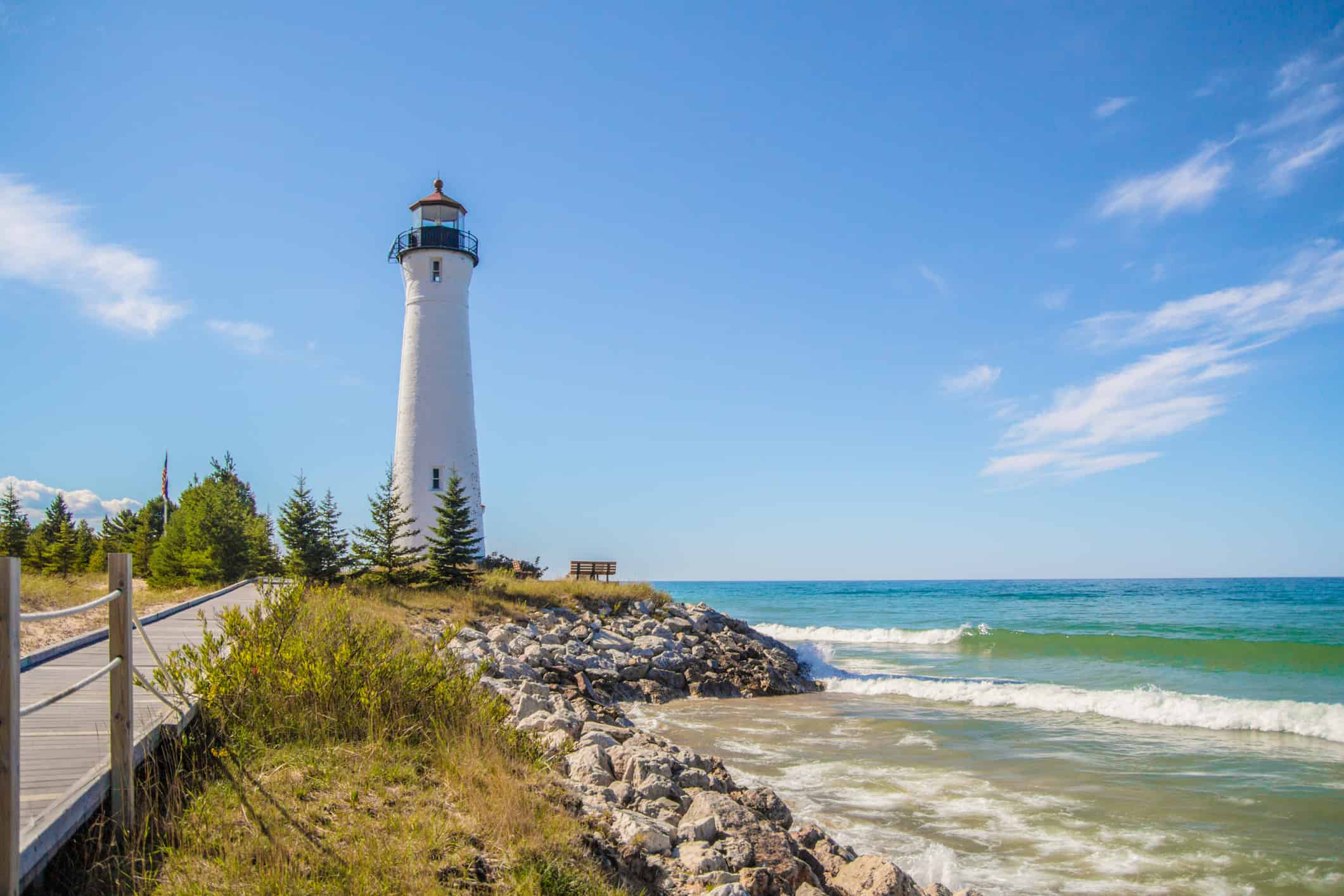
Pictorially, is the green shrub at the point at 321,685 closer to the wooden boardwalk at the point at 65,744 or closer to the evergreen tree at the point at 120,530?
the wooden boardwalk at the point at 65,744

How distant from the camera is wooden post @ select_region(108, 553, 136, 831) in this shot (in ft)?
15.0

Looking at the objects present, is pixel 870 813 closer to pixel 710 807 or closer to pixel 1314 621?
pixel 710 807

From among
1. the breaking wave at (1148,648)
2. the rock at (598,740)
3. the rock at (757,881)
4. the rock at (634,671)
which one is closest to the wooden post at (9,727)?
the rock at (757,881)

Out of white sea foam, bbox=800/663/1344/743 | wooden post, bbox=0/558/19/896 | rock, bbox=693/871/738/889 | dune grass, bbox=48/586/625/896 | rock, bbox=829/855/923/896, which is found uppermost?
wooden post, bbox=0/558/19/896

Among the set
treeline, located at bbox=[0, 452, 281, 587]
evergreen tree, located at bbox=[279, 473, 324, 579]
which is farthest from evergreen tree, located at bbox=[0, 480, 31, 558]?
evergreen tree, located at bbox=[279, 473, 324, 579]

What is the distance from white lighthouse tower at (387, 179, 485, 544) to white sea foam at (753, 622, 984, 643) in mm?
17196

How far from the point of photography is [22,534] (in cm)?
3422

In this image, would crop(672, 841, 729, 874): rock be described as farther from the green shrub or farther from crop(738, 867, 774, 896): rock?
the green shrub

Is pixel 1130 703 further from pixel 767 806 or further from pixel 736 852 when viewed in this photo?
pixel 736 852

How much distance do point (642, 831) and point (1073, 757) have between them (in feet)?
33.5

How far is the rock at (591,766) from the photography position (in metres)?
7.74

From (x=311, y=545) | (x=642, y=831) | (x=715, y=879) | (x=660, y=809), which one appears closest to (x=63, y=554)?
(x=311, y=545)

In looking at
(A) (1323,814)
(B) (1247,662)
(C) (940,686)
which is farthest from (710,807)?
(B) (1247,662)

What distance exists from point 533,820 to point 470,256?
75.8 ft
